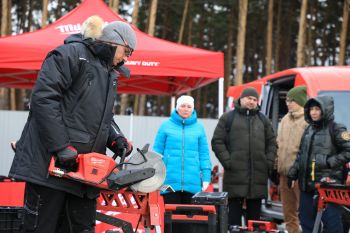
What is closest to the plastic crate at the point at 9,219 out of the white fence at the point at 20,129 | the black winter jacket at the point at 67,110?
the black winter jacket at the point at 67,110

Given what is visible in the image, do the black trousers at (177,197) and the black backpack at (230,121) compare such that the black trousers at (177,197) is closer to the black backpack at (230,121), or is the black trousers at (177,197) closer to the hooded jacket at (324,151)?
the black backpack at (230,121)

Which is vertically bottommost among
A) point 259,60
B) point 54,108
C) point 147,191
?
point 147,191

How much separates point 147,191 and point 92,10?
6.13 meters

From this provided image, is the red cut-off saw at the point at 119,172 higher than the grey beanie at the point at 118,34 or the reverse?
the reverse

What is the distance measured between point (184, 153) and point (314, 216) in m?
1.51

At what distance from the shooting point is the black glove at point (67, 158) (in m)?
3.69

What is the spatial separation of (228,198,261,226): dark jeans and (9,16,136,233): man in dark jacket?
3747 mm

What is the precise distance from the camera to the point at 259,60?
4125 cm

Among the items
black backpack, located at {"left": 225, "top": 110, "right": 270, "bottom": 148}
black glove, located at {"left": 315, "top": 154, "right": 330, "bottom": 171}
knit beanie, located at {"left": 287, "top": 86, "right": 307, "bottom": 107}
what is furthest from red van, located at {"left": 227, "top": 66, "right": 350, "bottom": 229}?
black glove, located at {"left": 315, "top": 154, "right": 330, "bottom": 171}

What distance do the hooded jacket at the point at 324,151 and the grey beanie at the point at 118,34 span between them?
10.1ft

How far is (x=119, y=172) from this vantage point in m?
3.88

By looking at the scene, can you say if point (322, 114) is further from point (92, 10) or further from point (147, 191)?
point (92, 10)

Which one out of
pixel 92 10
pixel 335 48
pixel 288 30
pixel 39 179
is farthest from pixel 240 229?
pixel 335 48

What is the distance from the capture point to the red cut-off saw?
148 inches
